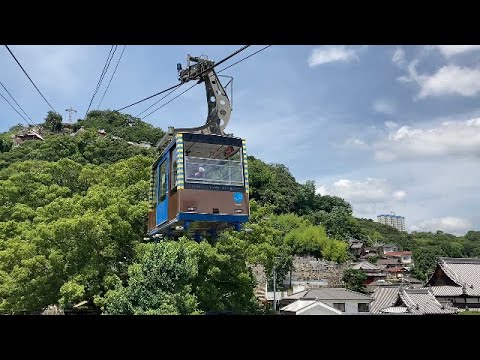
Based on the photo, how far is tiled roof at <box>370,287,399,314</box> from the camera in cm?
2092

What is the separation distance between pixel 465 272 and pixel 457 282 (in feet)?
2.60

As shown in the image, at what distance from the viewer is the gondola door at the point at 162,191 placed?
26.1 ft

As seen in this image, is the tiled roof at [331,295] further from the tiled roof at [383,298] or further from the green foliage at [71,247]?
the green foliage at [71,247]

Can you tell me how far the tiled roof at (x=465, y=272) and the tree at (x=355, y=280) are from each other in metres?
10.4

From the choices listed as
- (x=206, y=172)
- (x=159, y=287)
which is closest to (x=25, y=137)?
(x=159, y=287)

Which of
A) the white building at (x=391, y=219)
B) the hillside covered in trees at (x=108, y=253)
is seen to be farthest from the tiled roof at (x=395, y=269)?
the white building at (x=391, y=219)

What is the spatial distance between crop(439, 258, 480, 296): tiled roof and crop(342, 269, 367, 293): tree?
34.3 feet

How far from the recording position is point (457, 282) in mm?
21125

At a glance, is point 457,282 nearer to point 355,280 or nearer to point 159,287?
point 355,280

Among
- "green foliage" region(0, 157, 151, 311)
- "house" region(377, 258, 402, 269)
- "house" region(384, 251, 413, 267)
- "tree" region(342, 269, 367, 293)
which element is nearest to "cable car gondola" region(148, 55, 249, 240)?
"green foliage" region(0, 157, 151, 311)

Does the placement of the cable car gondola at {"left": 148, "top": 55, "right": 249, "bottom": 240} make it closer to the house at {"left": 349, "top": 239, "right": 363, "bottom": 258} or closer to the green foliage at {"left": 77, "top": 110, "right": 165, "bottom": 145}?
the green foliage at {"left": 77, "top": 110, "right": 165, "bottom": 145}
